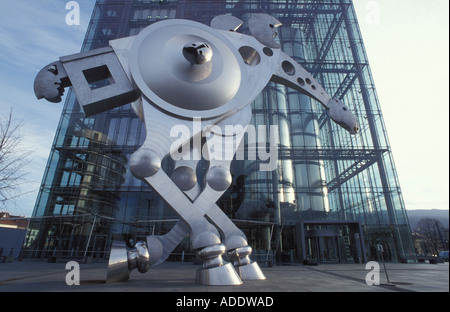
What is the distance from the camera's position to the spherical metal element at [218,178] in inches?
199

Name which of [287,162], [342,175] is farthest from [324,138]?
[287,162]

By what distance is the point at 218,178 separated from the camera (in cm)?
504

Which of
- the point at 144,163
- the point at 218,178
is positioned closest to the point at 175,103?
the point at 144,163

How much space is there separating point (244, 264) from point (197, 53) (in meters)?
4.26

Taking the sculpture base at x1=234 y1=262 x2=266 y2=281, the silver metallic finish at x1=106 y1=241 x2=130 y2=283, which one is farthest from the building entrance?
the silver metallic finish at x1=106 y1=241 x2=130 y2=283

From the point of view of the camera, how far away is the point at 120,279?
486cm

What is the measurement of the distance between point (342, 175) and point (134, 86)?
20.0 meters

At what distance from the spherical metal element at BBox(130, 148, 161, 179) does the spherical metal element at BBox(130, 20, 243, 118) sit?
3.30ft

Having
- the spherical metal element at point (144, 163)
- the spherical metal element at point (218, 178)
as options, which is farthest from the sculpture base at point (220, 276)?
the spherical metal element at point (144, 163)

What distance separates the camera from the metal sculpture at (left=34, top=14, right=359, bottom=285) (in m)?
4.60

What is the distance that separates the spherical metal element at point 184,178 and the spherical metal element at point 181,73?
120cm

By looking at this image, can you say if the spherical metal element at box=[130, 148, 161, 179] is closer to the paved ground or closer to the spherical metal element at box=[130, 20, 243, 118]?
the spherical metal element at box=[130, 20, 243, 118]
